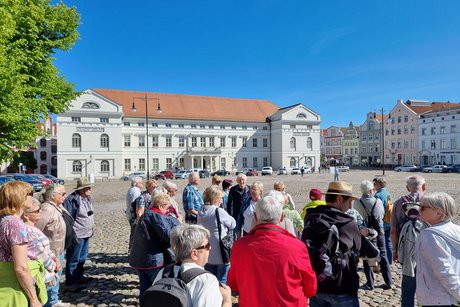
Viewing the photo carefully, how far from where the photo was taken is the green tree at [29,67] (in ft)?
30.9

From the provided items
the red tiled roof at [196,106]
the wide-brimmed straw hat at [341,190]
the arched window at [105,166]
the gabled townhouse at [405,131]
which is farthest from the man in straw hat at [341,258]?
the gabled townhouse at [405,131]

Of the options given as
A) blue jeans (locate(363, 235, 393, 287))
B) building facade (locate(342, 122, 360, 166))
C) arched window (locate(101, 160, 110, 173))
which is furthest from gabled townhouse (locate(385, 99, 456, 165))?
blue jeans (locate(363, 235, 393, 287))

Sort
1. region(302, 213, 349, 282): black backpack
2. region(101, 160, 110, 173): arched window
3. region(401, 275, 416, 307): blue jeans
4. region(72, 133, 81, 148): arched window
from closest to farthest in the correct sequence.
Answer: region(302, 213, 349, 282): black backpack → region(401, 275, 416, 307): blue jeans → region(72, 133, 81, 148): arched window → region(101, 160, 110, 173): arched window

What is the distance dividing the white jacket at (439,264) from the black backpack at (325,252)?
0.60m

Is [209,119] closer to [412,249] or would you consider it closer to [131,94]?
[131,94]

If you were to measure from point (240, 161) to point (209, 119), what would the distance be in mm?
9709

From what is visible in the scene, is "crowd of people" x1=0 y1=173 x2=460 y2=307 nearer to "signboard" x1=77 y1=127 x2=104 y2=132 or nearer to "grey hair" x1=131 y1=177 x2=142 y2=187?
"grey hair" x1=131 y1=177 x2=142 y2=187

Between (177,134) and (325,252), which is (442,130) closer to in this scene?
(177,134)

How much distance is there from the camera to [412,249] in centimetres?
351

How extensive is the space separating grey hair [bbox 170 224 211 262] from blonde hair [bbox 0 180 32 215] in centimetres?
152

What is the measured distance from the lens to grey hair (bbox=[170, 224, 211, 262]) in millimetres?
2061

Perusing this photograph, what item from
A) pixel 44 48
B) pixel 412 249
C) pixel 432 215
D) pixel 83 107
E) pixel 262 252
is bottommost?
pixel 412 249

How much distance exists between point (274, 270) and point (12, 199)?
225 centimetres

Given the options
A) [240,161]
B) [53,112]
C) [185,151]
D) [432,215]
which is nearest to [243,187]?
[432,215]
